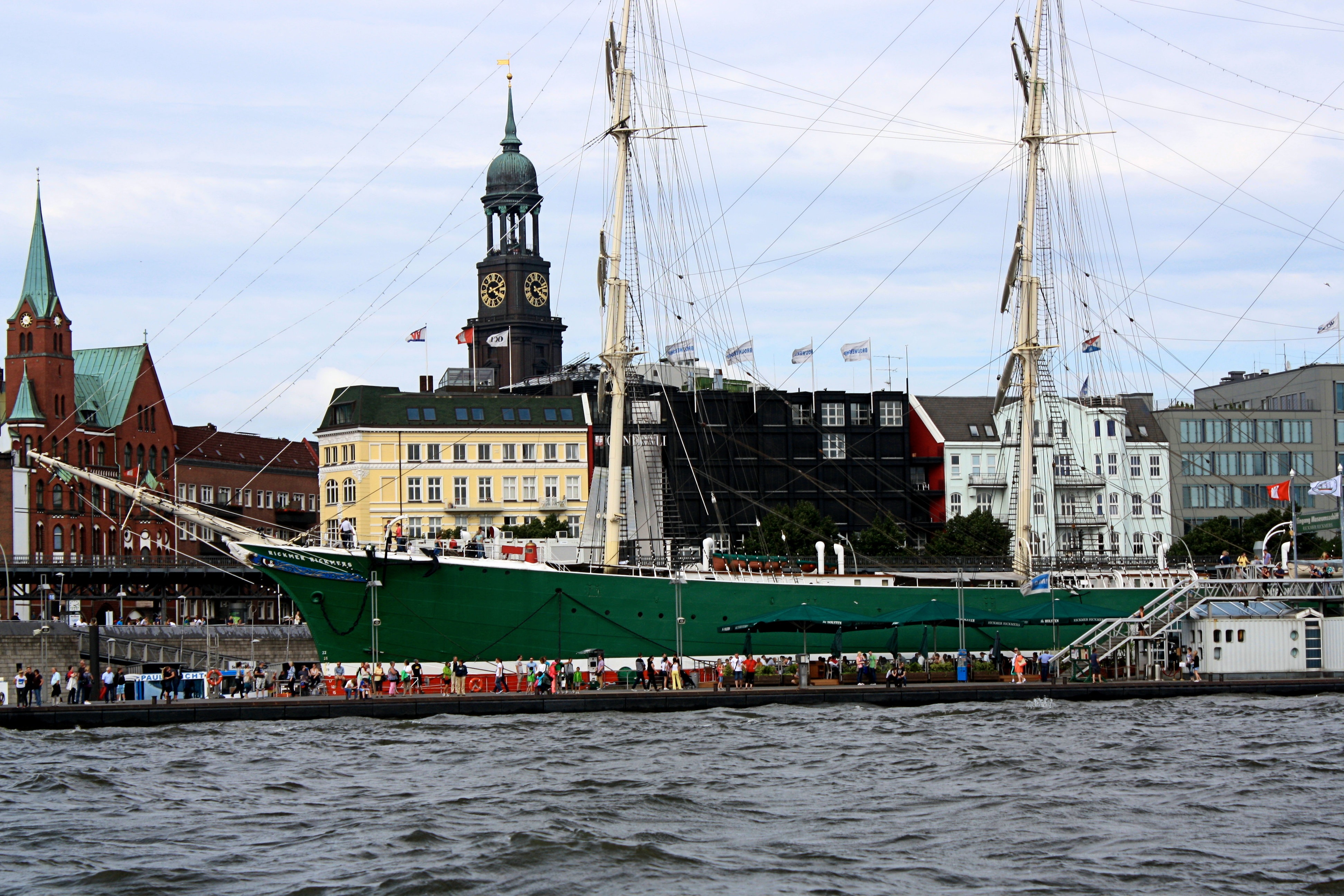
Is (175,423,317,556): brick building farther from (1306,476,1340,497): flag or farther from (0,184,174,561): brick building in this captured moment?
(1306,476,1340,497): flag

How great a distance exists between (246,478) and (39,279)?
23.6 m

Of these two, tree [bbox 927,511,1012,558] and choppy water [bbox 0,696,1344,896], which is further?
tree [bbox 927,511,1012,558]

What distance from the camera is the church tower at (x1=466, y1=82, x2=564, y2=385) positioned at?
5404 inches

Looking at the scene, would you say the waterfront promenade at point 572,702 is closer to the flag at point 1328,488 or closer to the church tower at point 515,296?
the flag at point 1328,488

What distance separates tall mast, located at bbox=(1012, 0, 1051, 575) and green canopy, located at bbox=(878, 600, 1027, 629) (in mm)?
9913

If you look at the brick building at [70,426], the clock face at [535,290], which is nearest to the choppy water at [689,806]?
the brick building at [70,426]

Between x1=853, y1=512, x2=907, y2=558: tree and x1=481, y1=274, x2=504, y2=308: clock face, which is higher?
x1=481, y1=274, x2=504, y2=308: clock face

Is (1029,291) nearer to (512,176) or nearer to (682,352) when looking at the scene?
(682,352)

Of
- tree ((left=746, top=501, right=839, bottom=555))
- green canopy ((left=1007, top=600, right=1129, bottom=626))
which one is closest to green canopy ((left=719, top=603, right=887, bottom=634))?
green canopy ((left=1007, top=600, right=1129, bottom=626))

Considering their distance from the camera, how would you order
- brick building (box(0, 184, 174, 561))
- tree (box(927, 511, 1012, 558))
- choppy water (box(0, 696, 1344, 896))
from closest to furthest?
choppy water (box(0, 696, 1344, 896)) < tree (box(927, 511, 1012, 558)) < brick building (box(0, 184, 174, 561))

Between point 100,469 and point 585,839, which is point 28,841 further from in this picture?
point 100,469

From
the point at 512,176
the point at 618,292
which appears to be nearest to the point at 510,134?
the point at 512,176

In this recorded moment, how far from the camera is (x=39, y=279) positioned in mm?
118125

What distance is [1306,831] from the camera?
1158 inches
